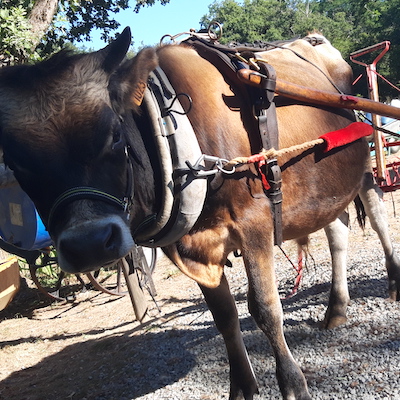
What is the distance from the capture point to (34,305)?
7.66m

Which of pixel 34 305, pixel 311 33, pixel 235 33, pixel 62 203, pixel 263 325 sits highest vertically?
pixel 235 33

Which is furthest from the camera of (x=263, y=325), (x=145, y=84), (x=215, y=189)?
(x=263, y=325)

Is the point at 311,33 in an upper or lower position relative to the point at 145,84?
upper

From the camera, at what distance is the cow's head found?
6.14 feet

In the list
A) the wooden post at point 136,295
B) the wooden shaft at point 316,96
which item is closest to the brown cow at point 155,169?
the wooden shaft at point 316,96

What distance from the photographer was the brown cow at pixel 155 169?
6.28 ft

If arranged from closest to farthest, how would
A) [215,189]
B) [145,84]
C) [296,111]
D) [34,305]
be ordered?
[145,84], [215,189], [296,111], [34,305]

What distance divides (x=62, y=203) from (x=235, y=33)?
3655cm

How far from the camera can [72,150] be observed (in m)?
1.91

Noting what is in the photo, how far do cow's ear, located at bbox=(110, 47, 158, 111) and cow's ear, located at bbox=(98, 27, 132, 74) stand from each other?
0.05m

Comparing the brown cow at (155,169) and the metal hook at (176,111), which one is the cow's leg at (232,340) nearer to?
the brown cow at (155,169)

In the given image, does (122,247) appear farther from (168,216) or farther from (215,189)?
(215,189)

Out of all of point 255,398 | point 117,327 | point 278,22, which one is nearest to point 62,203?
point 255,398

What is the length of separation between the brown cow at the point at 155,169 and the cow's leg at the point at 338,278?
972mm
